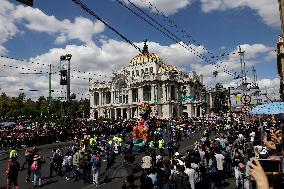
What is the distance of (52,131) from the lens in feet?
123

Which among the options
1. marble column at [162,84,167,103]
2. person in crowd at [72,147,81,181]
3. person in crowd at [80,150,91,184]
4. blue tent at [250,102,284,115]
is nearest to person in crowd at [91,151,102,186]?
person in crowd at [80,150,91,184]

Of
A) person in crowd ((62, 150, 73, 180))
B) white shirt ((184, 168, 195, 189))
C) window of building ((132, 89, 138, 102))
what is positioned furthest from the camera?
Result: window of building ((132, 89, 138, 102))

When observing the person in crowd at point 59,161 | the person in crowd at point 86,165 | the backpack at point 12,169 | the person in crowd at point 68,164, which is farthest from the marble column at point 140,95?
the backpack at point 12,169

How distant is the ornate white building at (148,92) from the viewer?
4141 inches

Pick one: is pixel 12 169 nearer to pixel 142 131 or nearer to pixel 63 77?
pixel 142 131

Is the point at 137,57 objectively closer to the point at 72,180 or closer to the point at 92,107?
the point at 92,107

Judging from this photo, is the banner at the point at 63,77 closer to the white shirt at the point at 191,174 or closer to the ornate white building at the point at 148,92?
the white shirt at the point at 191,174

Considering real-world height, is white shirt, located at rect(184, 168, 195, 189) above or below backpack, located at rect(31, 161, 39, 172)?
above

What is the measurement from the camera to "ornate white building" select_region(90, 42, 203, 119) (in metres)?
105

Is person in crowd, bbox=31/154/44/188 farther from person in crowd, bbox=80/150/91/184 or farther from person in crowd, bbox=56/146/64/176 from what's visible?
person in crowd, bbox=56/146/64/176

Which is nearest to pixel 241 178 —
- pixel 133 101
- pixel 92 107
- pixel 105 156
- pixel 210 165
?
pixel 210 165

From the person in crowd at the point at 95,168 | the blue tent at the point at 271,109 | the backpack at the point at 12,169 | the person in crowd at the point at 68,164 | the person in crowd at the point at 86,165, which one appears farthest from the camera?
the person in crowd at the point at 68,164

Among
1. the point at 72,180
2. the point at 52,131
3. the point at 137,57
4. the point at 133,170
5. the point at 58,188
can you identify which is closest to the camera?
the point at 133,170

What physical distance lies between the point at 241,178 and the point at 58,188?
25.1 ft
